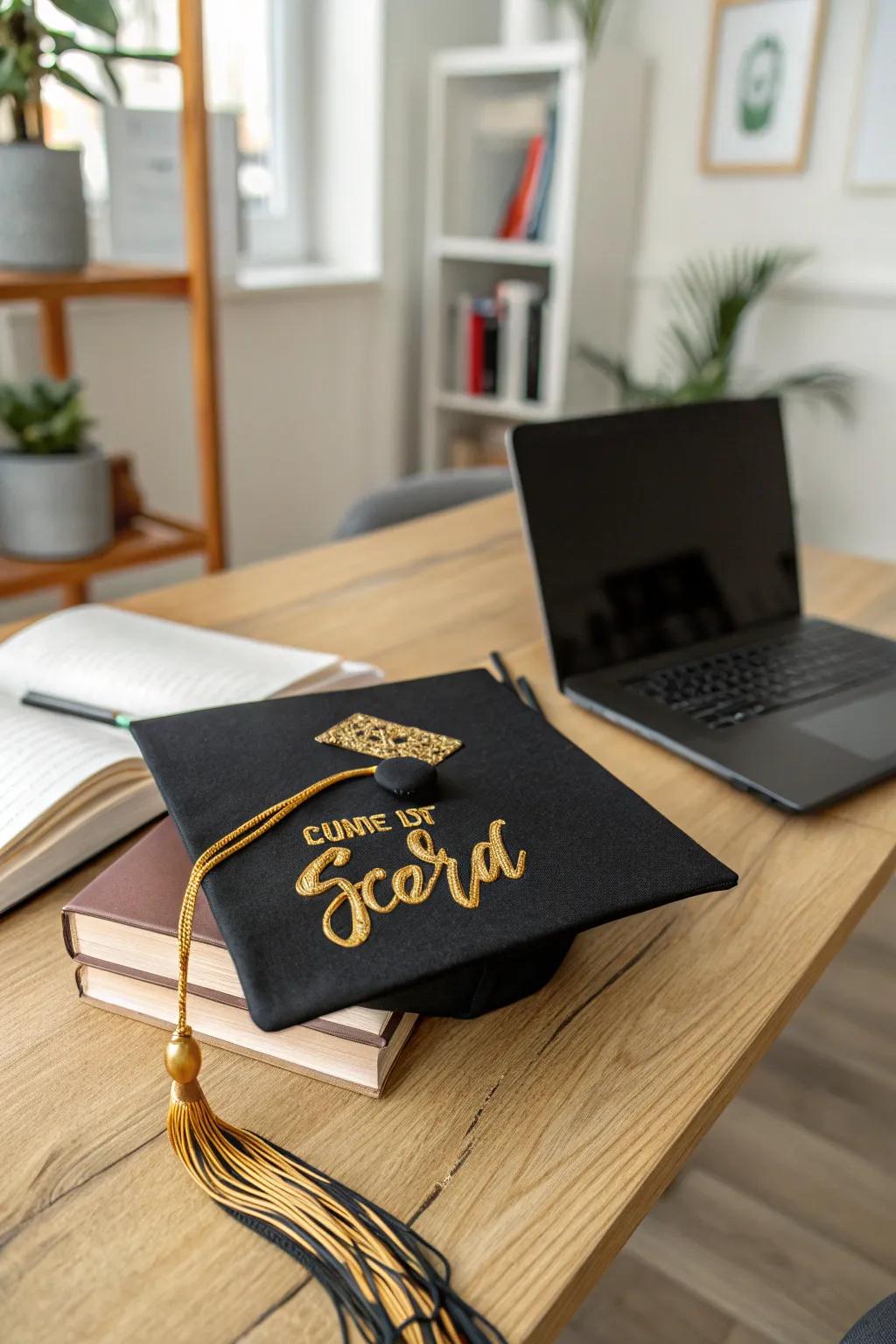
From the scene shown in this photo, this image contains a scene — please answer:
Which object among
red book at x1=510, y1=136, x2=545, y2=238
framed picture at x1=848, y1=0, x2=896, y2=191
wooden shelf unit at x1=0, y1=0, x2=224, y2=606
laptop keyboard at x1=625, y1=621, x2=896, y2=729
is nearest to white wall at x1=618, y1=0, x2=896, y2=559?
framed picture at x1=848, y1=0, x2=896, y2=191

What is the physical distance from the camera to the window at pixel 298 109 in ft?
8.70

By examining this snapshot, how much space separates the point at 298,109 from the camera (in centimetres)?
287

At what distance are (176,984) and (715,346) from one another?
8.07 feet

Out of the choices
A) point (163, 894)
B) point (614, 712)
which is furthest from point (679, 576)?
point (163, 894)

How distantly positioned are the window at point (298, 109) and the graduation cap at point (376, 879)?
2.23 metres

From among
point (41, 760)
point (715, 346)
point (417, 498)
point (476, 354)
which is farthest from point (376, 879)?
point (476, 354)

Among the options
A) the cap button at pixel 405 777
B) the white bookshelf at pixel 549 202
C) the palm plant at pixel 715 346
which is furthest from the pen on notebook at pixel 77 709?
the white bookshelf at pixel 549 202

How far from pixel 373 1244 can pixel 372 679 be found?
0.52 m

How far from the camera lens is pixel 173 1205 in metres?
0.44

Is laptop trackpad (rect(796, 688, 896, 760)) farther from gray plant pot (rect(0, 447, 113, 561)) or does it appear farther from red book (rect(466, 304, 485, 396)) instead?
red book (rect(466, 304, 485, 396))

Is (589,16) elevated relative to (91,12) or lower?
elevated

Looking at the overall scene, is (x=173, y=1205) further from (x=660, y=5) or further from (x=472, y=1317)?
(x=660, y=5)

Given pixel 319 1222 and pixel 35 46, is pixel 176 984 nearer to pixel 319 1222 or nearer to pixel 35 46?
pixel 319 1222

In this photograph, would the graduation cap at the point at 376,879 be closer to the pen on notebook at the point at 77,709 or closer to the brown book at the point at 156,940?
the brown book at the point at 156,940
